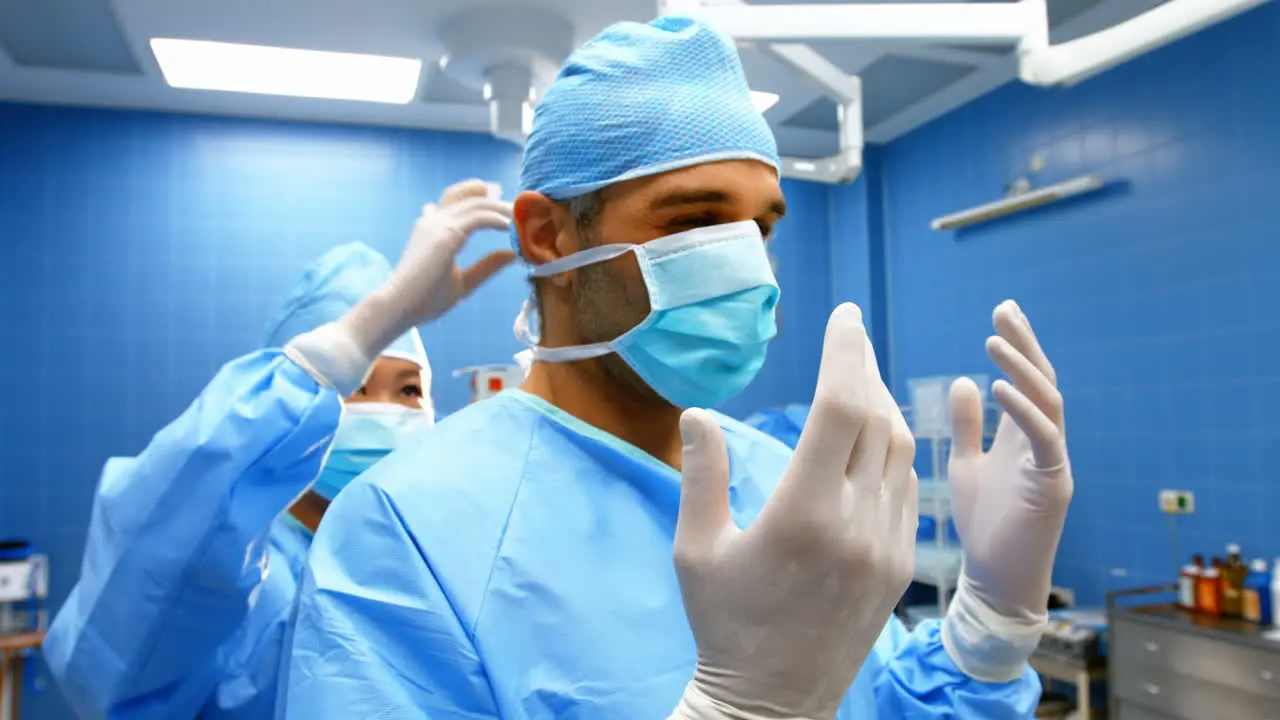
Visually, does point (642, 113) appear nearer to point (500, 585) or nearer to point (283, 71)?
point (500, 585)

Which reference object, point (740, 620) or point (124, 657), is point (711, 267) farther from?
point (124, 657)

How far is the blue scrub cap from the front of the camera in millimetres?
1767

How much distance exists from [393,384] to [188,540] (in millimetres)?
769

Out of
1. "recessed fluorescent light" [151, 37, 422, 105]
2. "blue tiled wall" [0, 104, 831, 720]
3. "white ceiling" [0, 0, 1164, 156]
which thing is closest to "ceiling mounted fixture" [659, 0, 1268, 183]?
"white ceiling" [0, 0, 1164, 156]

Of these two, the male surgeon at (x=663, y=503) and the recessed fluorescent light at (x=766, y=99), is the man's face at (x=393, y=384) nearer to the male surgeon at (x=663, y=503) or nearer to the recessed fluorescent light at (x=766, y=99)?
the male surgeon at (x=663, y=503)

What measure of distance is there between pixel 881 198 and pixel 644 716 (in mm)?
4593

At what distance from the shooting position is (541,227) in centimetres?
101

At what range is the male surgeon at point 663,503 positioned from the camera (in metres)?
0.64

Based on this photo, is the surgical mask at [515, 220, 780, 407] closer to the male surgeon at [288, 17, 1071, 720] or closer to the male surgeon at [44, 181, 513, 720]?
the male surgeon at [288, 17, 1071, 720]

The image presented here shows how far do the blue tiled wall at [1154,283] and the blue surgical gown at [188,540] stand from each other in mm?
3064

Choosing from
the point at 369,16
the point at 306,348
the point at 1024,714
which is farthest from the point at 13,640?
the point at 1024,714

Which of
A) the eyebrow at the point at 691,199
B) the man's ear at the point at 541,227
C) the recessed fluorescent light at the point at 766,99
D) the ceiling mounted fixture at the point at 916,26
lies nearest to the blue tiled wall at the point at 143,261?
the recessed fluorescent light at the point at 766,99

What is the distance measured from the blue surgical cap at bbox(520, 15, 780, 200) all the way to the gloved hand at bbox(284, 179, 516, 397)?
426mm

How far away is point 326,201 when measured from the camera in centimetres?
443
